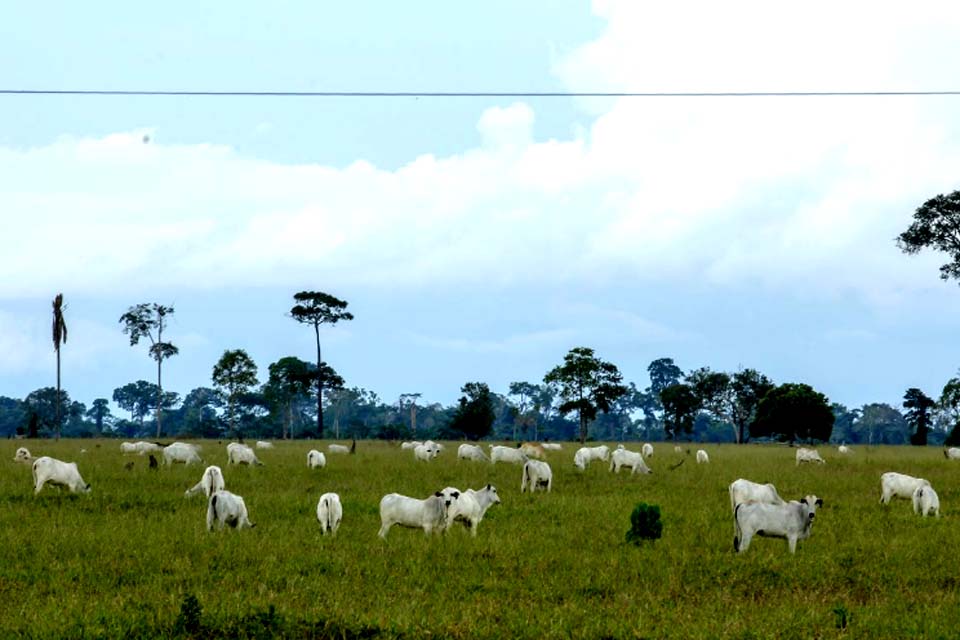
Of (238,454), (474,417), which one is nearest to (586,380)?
(474,417)

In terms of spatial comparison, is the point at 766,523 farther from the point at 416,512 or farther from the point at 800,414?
the point at 800,414

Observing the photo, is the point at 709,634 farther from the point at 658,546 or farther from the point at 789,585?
the point at 658,546

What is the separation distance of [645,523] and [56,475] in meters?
14.4

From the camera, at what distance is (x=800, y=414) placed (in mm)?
88125

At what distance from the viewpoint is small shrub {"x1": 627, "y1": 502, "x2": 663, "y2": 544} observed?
1886 centimetres

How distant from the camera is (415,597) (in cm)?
1373

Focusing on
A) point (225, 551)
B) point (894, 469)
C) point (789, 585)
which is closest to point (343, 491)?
point (225, 551)

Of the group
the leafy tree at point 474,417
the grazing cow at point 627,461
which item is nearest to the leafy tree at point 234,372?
the leafy tree at point 474,417

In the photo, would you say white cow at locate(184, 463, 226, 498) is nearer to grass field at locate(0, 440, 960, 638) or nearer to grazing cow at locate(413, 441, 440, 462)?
grass field at locate(0, 440, 960, 638)

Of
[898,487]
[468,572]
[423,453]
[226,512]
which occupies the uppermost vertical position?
[423,453]

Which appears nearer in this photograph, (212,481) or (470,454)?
(212,481)

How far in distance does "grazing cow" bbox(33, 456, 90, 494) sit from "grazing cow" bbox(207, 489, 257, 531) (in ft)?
23.3

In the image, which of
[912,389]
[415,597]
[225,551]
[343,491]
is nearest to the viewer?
[415,597]

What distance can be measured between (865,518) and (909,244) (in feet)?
76.1
